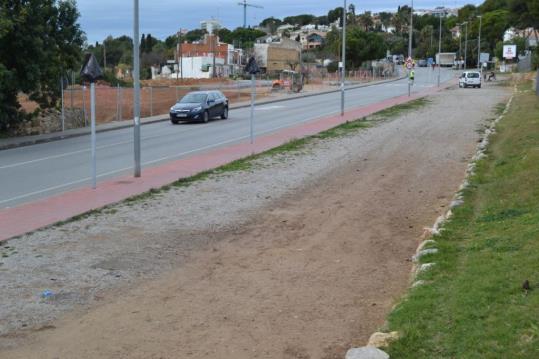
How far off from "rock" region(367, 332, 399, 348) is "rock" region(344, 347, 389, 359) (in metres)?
0.19

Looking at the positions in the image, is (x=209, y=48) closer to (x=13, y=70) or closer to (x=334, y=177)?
(x=13, y=70)

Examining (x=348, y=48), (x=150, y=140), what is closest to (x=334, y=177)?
(x=150, y=140)

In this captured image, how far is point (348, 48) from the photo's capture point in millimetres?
105562

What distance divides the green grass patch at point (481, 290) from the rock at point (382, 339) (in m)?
0.07

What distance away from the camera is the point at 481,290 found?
19.1 ft

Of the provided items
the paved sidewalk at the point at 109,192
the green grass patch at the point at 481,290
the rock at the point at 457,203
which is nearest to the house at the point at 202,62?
the paved sidewalk at the point at 109,192

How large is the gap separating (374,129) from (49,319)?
67.9ft

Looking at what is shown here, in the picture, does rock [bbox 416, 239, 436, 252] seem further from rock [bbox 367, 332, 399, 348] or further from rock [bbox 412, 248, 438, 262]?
rock [bbox 367, 332, 399, 348]

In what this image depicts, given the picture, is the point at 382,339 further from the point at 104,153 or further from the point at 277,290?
the point at 104,153

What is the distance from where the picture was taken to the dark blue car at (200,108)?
3178 centimetres

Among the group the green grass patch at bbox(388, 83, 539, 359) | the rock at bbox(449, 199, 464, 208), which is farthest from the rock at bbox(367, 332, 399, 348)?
the rock at bbox(449, 199, 464, 208)

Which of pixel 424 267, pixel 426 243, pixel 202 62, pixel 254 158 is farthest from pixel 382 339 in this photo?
pixel 202 62

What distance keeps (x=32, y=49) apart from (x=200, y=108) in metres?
8.64

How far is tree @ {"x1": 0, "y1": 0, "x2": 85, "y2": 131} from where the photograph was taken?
81.7ft
